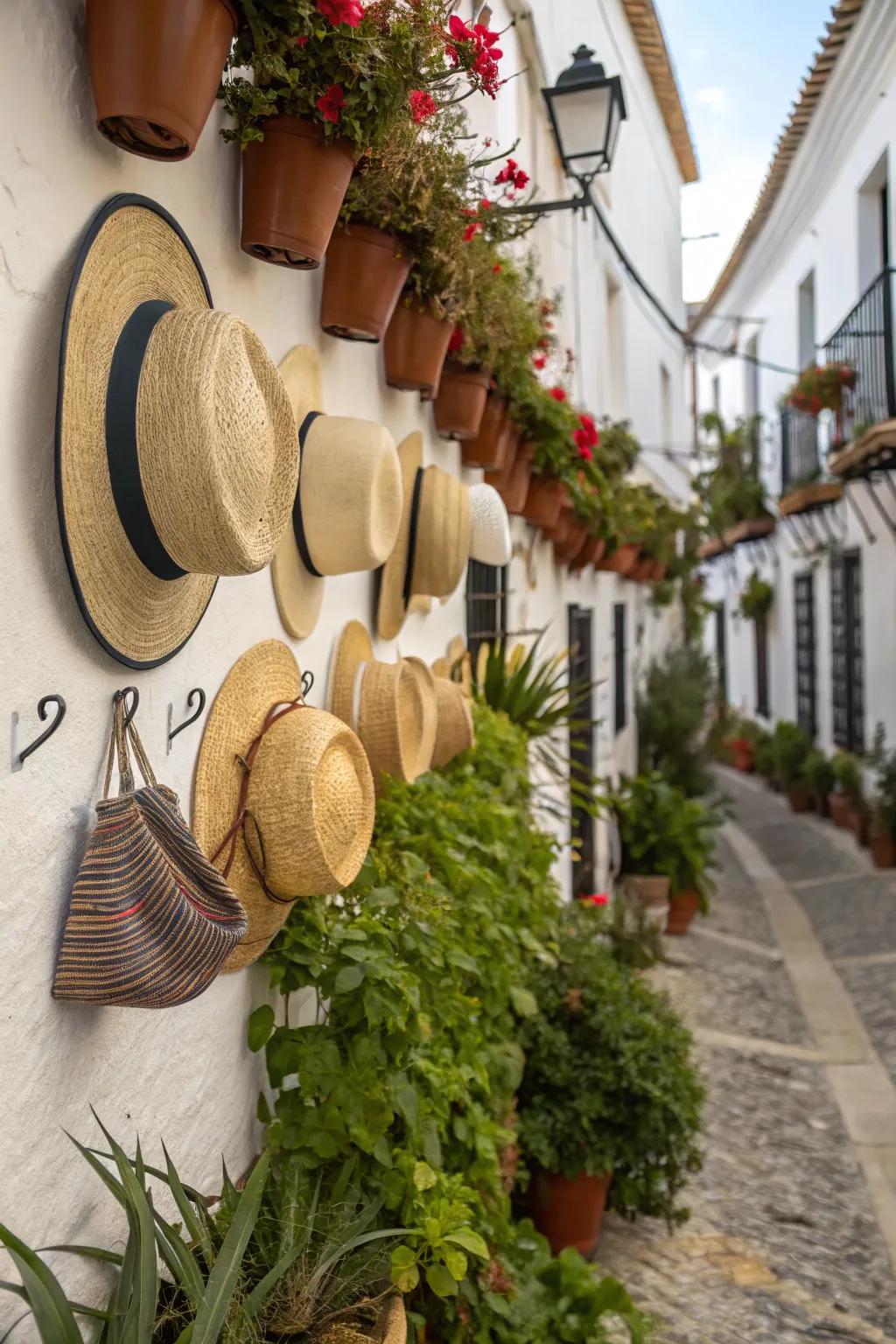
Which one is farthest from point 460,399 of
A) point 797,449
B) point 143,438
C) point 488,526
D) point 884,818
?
point 797,449

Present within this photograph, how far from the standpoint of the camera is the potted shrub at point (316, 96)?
1724mm

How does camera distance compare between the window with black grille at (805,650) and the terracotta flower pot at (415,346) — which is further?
the window with black grille at (805,650)

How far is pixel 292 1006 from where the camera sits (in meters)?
2.55

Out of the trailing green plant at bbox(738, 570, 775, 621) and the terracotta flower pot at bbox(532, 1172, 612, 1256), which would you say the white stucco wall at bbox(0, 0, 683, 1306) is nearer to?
the terracotta flower pot at bbox(532, 1172, 612, 1256)

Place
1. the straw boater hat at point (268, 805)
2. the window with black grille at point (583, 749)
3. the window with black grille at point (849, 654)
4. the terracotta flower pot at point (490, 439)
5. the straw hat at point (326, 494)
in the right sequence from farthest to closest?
the window with black grille at point (849, 654) → the window with black grille at point (583, 749) → the terracotta flower pot at point (490, 439) → the straw hat at point (326, 494) → the straw boater hat at point (268, 805)

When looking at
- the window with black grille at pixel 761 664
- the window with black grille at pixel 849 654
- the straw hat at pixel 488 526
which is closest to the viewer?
the straw hat at pixel 488 526

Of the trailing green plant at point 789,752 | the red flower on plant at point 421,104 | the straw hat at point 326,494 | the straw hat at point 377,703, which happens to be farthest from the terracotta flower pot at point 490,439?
the trailing green plant at point 789,752

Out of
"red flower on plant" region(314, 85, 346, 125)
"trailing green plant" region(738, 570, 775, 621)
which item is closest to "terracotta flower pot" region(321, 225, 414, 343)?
"red flower on plant" region(314, 85, 346, 125)

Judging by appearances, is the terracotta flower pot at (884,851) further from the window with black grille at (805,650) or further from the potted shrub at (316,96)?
the potted shrub at (316,96)

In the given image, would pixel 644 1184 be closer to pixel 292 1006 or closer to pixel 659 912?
pixel 292 1006

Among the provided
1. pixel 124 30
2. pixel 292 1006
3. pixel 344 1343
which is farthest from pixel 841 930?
pixel 124 30

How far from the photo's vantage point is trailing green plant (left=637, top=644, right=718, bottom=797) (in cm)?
1030

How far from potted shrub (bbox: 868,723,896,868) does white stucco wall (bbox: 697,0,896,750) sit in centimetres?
73

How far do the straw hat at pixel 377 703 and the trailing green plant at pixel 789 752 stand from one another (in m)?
11.4
